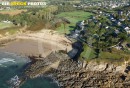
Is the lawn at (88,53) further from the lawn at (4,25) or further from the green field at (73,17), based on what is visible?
the lawn at (4,25)

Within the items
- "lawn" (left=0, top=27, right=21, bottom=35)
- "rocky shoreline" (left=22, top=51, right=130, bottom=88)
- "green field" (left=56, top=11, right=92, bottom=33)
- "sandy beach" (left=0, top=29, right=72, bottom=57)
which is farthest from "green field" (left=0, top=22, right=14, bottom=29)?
"rocky shoreline" (left=22, top=51, right=130, bottom=88)

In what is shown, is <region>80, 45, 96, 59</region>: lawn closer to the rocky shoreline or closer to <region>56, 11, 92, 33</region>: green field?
the rocky shoreline

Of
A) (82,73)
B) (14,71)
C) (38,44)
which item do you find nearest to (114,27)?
(38,44)

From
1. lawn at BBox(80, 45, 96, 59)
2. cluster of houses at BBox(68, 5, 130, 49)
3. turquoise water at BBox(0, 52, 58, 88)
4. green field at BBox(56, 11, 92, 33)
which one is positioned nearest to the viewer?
turquoise water at BBox(0, 52, 58, 88)

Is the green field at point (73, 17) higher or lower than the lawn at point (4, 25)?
higher

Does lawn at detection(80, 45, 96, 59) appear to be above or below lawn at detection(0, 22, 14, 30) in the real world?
below

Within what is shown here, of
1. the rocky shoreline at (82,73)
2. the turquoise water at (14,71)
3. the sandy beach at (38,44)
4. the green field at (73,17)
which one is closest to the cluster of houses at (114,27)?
the green field at (73,17)
